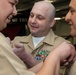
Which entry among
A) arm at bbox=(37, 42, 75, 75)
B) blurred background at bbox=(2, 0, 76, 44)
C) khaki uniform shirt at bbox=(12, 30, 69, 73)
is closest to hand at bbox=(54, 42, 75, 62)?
arm at bbox=(37, 42, 75, 75)

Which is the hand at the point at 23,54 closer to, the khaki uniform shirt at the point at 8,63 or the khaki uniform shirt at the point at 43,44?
the khaki uniform shirt at the point at 8,63

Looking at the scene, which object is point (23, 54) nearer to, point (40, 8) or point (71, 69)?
point (71, 69)

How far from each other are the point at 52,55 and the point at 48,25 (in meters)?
1.10

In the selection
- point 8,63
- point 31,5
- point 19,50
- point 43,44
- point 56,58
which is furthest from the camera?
point 31,5

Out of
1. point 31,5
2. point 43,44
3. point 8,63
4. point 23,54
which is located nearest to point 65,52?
point 23,54

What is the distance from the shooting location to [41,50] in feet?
7.00

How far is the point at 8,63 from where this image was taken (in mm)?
1100

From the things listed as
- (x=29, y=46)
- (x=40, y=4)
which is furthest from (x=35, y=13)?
(x=29, y=46)

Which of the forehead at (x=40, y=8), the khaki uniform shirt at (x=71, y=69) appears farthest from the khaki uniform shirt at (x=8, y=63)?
the forehead at (x=40, y=8)

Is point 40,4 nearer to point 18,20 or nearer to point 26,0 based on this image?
point 26,0

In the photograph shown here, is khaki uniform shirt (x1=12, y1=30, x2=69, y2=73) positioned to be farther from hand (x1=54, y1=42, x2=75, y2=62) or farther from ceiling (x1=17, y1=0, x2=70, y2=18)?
ceiling (x1=17, y1=0, x2=70, y2=18)

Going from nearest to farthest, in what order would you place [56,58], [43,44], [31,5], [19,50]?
[56,58] → [19,50] → [43,44] → [31,5]

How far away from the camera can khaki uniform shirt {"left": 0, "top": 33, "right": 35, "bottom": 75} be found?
3.56ft

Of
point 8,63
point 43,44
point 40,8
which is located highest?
point 8,63
